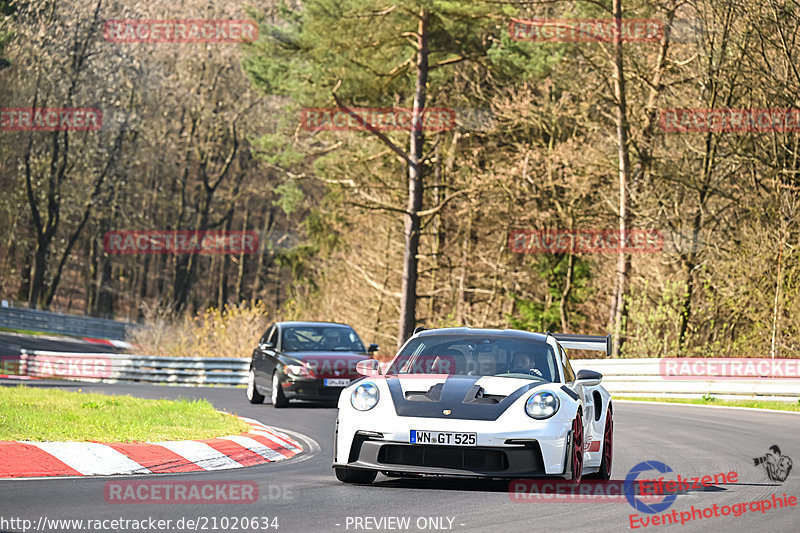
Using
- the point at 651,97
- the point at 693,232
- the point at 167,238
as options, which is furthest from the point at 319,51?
the point at 167,238

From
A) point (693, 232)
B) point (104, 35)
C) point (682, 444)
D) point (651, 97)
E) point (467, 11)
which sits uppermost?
point (104, 35)

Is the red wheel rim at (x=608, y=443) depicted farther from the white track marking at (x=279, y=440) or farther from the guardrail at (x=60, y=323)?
the guardrail at (x=60, y=323)

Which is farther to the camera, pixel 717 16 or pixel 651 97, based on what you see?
pixel 651 97

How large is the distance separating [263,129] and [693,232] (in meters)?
35.8

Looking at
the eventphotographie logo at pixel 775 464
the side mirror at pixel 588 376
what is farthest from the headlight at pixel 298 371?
the side mirror at pixel 588 376

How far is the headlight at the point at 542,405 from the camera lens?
884 cm

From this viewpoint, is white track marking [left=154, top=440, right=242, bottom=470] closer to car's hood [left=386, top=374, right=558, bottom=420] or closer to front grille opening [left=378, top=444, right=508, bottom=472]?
car's hood [left=386, top=374, right=558, bottom=420]

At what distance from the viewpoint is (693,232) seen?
33906 mm

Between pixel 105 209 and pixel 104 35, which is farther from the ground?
pixel 104 35

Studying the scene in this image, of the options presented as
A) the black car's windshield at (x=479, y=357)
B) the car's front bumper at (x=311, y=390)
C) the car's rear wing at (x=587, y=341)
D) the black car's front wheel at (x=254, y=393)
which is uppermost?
the car's rear wing at (x=587, y=341)

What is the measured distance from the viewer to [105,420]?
42.2 feet

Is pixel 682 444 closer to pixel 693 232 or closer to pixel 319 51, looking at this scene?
pixel 693 232

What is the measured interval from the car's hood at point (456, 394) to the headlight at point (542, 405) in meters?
0.12

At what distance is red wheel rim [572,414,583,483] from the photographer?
9.05 m
